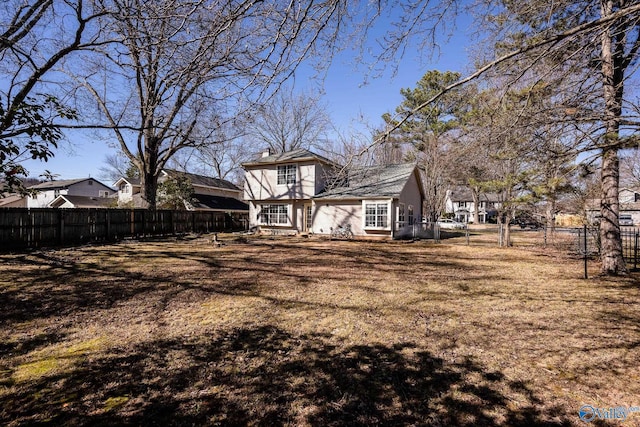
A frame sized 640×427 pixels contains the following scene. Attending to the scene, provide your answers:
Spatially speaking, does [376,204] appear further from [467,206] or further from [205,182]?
[467,206]

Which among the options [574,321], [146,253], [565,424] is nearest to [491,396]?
[565,424]

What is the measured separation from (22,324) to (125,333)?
5.77 feet

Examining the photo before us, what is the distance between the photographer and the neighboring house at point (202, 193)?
26.8 meters

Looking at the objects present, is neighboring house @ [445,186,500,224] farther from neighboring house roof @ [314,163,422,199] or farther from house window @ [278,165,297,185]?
house window @ [278,165,297,185]

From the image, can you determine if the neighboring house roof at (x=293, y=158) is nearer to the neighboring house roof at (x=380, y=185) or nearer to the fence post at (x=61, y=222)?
the neighboring house roof at (x=380, y=185)

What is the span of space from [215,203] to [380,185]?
18.2 meters

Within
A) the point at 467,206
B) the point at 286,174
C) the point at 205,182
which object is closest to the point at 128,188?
the point at 205,182

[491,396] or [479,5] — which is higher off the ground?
[479,5]

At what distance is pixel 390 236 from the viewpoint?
16547 millimetres

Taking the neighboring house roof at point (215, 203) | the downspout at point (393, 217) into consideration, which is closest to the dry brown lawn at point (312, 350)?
the downspout at point (393, 217)

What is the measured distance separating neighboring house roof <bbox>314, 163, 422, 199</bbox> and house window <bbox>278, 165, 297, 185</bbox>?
2.41 metres

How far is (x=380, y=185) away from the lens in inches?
700

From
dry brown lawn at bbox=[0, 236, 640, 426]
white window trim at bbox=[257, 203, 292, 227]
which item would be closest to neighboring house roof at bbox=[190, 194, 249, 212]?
white window trim at bbox=[257, 203, 292, 227]

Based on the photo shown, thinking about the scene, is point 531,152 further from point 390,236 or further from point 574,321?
point 390,236
